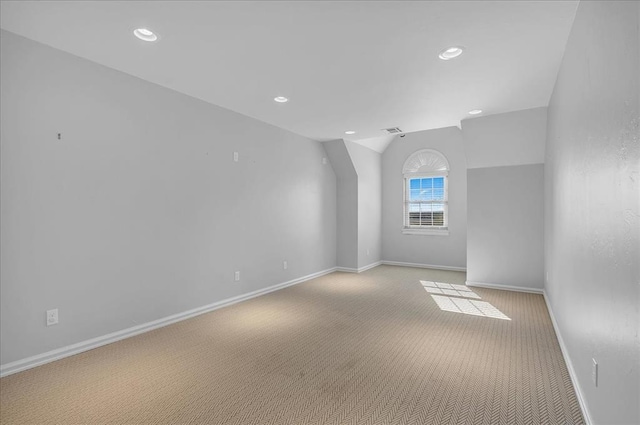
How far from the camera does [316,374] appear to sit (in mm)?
2465

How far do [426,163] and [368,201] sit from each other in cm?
157

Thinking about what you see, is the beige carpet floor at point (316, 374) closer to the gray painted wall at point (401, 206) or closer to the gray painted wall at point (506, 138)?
the gray painted wall at point (506, 138)

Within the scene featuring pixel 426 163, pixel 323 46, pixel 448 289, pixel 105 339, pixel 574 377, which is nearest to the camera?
pixel 574 377

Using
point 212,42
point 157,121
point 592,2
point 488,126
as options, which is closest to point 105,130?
point 157,121

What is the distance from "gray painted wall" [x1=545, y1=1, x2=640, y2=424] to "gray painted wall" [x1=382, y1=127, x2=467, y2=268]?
4.28 meters

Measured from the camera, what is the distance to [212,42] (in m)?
2.56

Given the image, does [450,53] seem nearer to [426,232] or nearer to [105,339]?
[105,339]

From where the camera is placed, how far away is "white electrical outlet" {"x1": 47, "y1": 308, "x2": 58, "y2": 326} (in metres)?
2.63

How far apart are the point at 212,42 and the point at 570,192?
3020 mm

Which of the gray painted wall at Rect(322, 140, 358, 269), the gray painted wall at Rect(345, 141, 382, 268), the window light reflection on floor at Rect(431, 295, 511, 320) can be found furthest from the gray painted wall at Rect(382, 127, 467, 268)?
the window light reflection on floor at Rect(431, 295, 511, 320)

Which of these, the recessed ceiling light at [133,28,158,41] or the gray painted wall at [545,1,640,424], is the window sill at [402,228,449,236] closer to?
the gray painted wall at [545,1,640,424]

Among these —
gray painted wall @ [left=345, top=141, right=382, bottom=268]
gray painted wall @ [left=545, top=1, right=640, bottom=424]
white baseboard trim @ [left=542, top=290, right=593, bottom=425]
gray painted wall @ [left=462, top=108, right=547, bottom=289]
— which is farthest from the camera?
gray painted wall @ [left=345, top=141, right=382, bottom=268]

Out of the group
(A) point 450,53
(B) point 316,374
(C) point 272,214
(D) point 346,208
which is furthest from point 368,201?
(B) point 316,374

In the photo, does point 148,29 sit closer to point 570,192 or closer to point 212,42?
point 212,42
